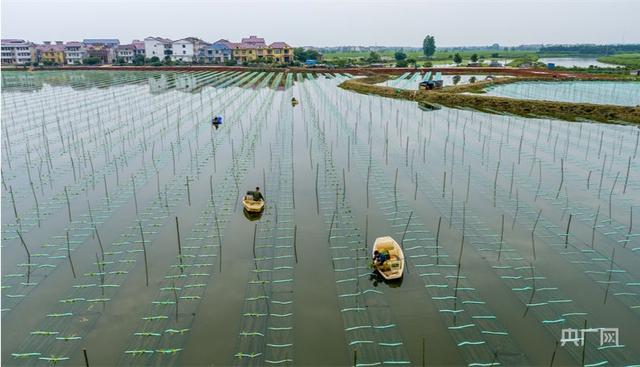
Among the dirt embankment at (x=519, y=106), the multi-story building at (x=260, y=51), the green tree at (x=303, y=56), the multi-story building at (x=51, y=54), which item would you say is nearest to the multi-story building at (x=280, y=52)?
the multi-story building at (x=260, y=51)

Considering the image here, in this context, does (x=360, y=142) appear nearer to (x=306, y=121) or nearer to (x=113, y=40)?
(x=306, y=121)

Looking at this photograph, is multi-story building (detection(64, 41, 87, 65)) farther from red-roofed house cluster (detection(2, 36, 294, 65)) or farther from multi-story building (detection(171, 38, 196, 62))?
multi-story building (detection(171, 38, 196, 62))

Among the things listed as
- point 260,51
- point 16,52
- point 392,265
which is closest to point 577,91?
point 392,265

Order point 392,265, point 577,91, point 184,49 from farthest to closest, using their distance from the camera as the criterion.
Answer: point 184,49, point 577,91, point 392,265

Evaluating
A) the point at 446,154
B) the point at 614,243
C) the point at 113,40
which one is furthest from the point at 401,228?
the point at 113,40

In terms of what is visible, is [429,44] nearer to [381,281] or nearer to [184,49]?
[184,49]

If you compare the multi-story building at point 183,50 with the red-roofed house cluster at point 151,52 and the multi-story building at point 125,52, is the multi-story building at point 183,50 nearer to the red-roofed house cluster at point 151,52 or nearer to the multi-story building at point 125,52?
the red-roofed house cluster at point 151,52
